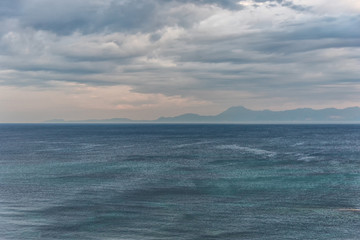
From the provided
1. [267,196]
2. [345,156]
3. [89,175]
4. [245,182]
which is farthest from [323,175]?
[89,175]

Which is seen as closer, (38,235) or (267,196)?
(38,235)

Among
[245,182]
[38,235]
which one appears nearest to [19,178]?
[38,235]

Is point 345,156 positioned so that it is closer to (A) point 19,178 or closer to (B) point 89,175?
(B) point 89,175

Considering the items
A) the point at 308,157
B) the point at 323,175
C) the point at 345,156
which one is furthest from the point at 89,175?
the point at 345,156

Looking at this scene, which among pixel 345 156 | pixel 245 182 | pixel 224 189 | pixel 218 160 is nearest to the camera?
pixel 224 189

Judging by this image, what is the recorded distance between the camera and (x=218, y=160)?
113m

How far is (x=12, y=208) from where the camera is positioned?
57.3 metres

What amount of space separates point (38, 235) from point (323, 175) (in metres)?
62.3

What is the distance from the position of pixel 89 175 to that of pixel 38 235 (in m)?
40.5

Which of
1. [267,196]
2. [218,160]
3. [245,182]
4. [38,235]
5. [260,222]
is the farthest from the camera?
[218,160]

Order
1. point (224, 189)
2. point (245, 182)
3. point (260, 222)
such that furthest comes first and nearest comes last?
point (245, 182), point (224, 189), point (260, 222)

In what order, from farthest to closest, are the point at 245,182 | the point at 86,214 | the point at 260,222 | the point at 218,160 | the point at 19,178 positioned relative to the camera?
the point at 218,160, the point at 19,178, the point at 245,182, the point at 86,214, the point at 260,222

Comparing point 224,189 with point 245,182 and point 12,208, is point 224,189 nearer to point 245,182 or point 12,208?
point 245,182

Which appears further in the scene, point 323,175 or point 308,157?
point 308,157
